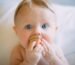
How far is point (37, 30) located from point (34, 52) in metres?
0.07

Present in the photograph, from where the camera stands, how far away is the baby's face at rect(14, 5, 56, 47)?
0.70 m

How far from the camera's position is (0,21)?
93cm

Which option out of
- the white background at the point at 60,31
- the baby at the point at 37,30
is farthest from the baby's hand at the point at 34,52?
the white background at the point at 60,31

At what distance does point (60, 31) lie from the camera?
92 centimetres

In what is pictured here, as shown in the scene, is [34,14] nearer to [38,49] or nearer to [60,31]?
[38,49]

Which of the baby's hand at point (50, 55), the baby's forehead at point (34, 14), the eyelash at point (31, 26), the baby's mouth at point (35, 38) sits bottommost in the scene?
the baby's hand at point (50, 55)

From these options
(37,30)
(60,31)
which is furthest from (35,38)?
(60,31)

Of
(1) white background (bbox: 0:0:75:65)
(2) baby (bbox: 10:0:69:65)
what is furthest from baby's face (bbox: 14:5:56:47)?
(1) white background (bbox: 0:0:75:65)

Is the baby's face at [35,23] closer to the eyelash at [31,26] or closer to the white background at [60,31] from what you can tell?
the eyelash at [31,26]

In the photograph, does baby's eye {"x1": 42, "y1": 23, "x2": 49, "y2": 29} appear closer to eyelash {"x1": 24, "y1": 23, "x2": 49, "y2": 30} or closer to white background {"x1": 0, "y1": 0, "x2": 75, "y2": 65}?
eyelash {"x1": 24, "y1": 23, "x2": 49, "y2": 30}

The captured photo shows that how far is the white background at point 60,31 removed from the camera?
2.81 feet

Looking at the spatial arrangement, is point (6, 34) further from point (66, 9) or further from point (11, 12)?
point (66, 9)

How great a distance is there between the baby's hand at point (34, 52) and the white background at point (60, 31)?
177mm

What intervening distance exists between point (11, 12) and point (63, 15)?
240mm
